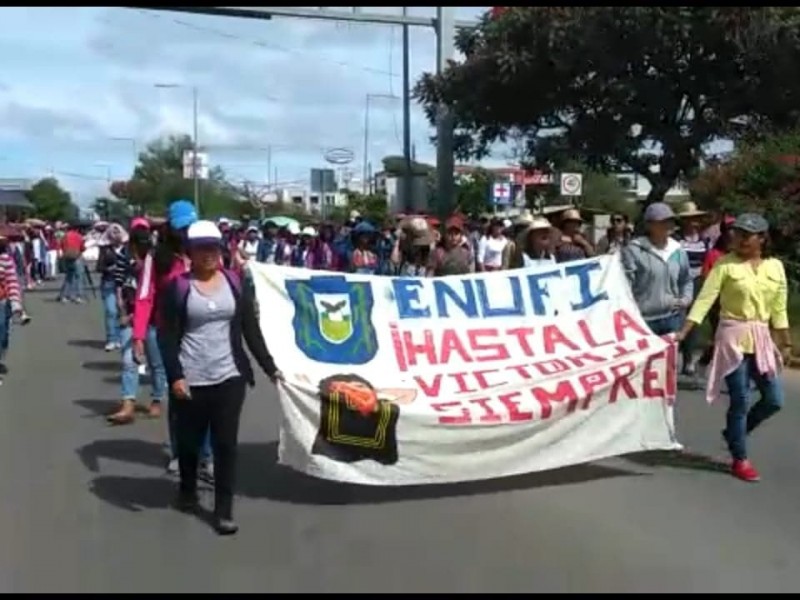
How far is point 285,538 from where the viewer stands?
6.72m

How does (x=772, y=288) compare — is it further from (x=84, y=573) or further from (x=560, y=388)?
(x=84, y=573)

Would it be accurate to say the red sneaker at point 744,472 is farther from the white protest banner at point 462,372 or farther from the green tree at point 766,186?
the green tree at point 766,186

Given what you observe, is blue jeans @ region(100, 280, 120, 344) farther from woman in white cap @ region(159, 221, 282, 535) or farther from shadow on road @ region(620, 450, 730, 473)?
woman in white cap @ region(159, 221, 282, 535)

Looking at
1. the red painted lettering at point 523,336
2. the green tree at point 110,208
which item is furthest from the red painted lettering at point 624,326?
the green tree at point 110,208

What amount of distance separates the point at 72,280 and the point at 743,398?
23299 mm

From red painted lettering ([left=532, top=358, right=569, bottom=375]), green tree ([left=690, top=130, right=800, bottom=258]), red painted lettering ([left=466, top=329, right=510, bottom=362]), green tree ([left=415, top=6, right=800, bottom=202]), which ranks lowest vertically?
red painted lettering ([left=532, top=358, right=569, bottom=375])

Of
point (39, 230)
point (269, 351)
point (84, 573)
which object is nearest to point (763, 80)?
point (269, 351)

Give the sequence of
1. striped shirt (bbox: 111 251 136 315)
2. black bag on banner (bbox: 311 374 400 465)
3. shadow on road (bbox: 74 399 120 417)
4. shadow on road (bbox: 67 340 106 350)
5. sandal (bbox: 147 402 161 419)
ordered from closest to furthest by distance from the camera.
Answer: black bag on banner (bbox: 311 374 400 465) → sandal (bbox: 147 402 161 419) → shadow on road (bbox: 74 399 120 417) → striped shirt (bbox: 111 251 136 315) → shadow on road (bbox: 67 340 106 350)

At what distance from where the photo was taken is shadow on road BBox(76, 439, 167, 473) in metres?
8.80

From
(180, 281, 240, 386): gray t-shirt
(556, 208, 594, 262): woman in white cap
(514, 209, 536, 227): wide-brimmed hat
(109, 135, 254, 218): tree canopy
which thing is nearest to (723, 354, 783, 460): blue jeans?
(180, 281, 240, 386): gray t-shirt

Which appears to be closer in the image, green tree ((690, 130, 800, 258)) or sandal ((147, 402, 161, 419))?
sandal ((147, 402, 161, 419))

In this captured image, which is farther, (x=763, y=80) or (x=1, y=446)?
(x=763, y=80)

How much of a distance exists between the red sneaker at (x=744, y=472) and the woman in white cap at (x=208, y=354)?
3054 millimetres

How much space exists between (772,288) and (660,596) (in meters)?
3.09
